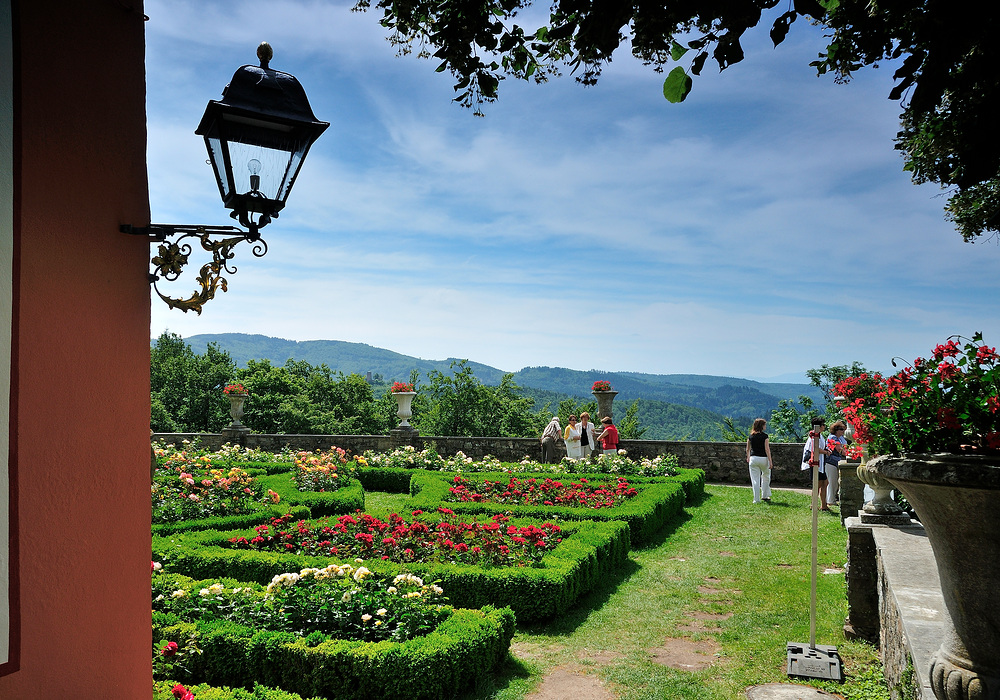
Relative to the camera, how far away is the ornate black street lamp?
275 cm

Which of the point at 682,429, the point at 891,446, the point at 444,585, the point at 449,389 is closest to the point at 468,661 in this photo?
the point at 444,585

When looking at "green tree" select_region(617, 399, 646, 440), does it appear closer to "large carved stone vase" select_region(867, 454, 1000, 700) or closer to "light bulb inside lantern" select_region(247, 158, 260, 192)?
"large carved stone vase" select_region(867, 454, 1000, 700)

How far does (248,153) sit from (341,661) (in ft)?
10.2

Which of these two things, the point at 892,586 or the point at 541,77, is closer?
the point at 541,77

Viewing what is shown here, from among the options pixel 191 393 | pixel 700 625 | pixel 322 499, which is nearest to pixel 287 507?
pixel 322 499

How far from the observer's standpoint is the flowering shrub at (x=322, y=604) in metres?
4.75

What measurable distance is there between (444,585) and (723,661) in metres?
2.38

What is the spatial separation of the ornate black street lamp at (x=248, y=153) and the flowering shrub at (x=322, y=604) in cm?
273

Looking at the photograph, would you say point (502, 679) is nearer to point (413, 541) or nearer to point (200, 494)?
point (413, 541)

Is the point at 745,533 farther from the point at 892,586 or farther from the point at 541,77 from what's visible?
the point at 541,77

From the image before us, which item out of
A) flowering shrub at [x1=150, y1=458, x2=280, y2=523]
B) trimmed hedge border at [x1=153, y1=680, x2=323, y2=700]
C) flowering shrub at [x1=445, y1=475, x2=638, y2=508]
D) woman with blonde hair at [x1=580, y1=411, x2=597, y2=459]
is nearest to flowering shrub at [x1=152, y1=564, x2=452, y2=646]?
trimmed hedge border at [x1=153, y1=680, x2=323, y2=700]

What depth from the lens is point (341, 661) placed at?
4.29 m

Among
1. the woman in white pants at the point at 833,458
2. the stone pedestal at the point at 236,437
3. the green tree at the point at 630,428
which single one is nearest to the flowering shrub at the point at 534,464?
the woman in white pants at the point at 833,458

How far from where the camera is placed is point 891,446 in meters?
2.69
